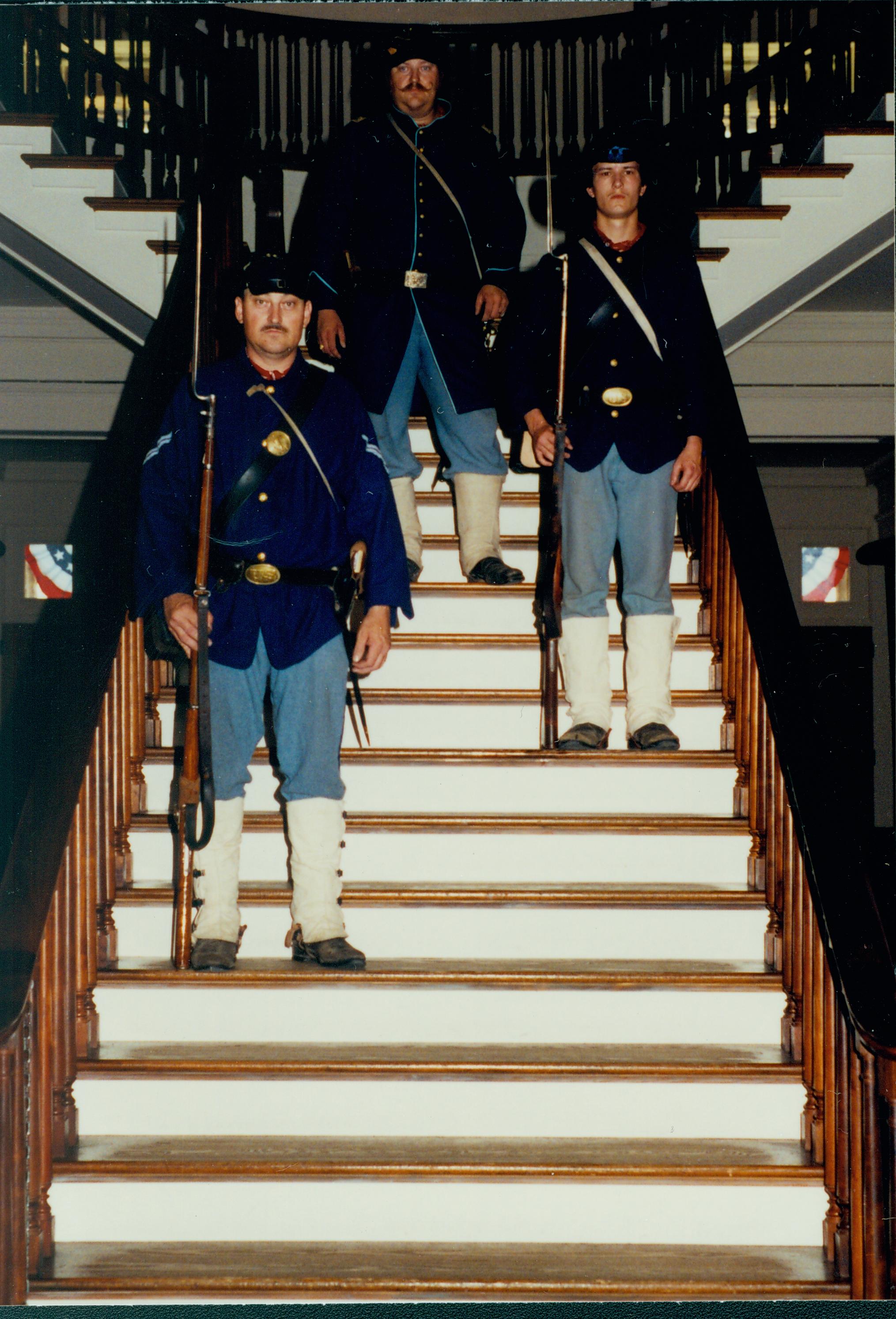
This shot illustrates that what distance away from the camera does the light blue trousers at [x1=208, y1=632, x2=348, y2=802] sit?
3014 mm

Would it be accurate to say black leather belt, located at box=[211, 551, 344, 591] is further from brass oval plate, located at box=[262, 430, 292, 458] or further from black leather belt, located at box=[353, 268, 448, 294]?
black leather belt, located at box=[353, 268, 448, 294]

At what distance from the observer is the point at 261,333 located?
314cm

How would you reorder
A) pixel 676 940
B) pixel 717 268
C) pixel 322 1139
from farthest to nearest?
pixel 717 268, pixel 676 940, pixel 322 1139

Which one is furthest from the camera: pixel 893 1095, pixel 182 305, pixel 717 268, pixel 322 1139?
pixel 717 268

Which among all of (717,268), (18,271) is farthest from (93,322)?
(717,268)

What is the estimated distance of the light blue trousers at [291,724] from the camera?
301cm

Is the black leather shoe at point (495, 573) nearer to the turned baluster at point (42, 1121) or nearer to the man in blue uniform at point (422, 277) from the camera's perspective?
the man in blue uniform at point (422, 277)

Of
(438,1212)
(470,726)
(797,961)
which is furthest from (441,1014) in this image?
(470,726)

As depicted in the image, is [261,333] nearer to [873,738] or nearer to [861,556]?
[861,556]

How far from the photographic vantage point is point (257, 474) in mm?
3084

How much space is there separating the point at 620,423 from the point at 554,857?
1080mm

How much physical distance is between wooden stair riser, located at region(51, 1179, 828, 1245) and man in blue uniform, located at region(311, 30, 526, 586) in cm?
181

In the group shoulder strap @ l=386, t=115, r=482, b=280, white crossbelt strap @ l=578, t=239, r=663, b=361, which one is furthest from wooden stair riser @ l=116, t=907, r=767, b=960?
shoulder strap @ l=386, t=115, r=482, b=280

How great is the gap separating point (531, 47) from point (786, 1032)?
5.06 m
